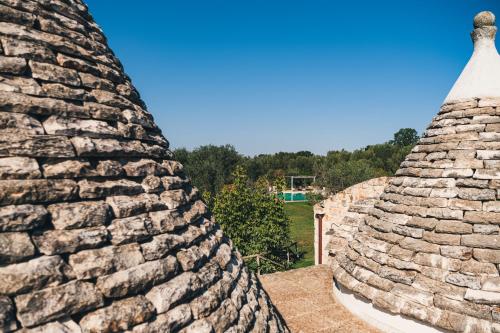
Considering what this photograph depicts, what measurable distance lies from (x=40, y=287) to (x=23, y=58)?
5.40ft

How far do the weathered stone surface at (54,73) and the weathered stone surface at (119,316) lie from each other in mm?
1723

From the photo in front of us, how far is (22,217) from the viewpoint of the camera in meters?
2.09

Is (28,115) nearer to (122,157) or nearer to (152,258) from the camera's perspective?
(122,157)

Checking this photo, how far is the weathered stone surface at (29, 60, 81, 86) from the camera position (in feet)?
8.53

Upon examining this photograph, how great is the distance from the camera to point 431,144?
6805 millimetres

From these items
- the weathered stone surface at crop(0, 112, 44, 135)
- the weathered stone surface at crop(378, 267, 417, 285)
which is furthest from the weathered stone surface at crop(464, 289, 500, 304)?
the weathered stone surface at crop(0, 112, 44, 135)

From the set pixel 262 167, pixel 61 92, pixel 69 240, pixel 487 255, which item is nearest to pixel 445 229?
pixel 487 255

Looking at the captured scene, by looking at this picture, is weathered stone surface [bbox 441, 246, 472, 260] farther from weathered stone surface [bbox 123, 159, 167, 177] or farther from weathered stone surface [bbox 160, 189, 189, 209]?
weathered stone surface [bbox 123, 159, 167, 177]

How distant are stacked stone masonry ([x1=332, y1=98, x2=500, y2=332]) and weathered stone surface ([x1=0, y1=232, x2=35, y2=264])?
5635 millimetres

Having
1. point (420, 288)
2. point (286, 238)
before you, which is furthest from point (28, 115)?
point (286, 238)

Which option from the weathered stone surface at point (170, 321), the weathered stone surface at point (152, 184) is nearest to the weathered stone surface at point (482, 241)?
the weathered stone surface at point (170, 321)

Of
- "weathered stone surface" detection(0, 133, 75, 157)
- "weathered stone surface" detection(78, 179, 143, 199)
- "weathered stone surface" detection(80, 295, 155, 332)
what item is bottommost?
"weathered stone surface" detection(80, 295, 155, 332)

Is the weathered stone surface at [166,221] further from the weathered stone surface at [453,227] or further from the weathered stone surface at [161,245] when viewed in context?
the weathered stone surface at [453,227]

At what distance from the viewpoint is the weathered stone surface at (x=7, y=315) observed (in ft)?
5.95
